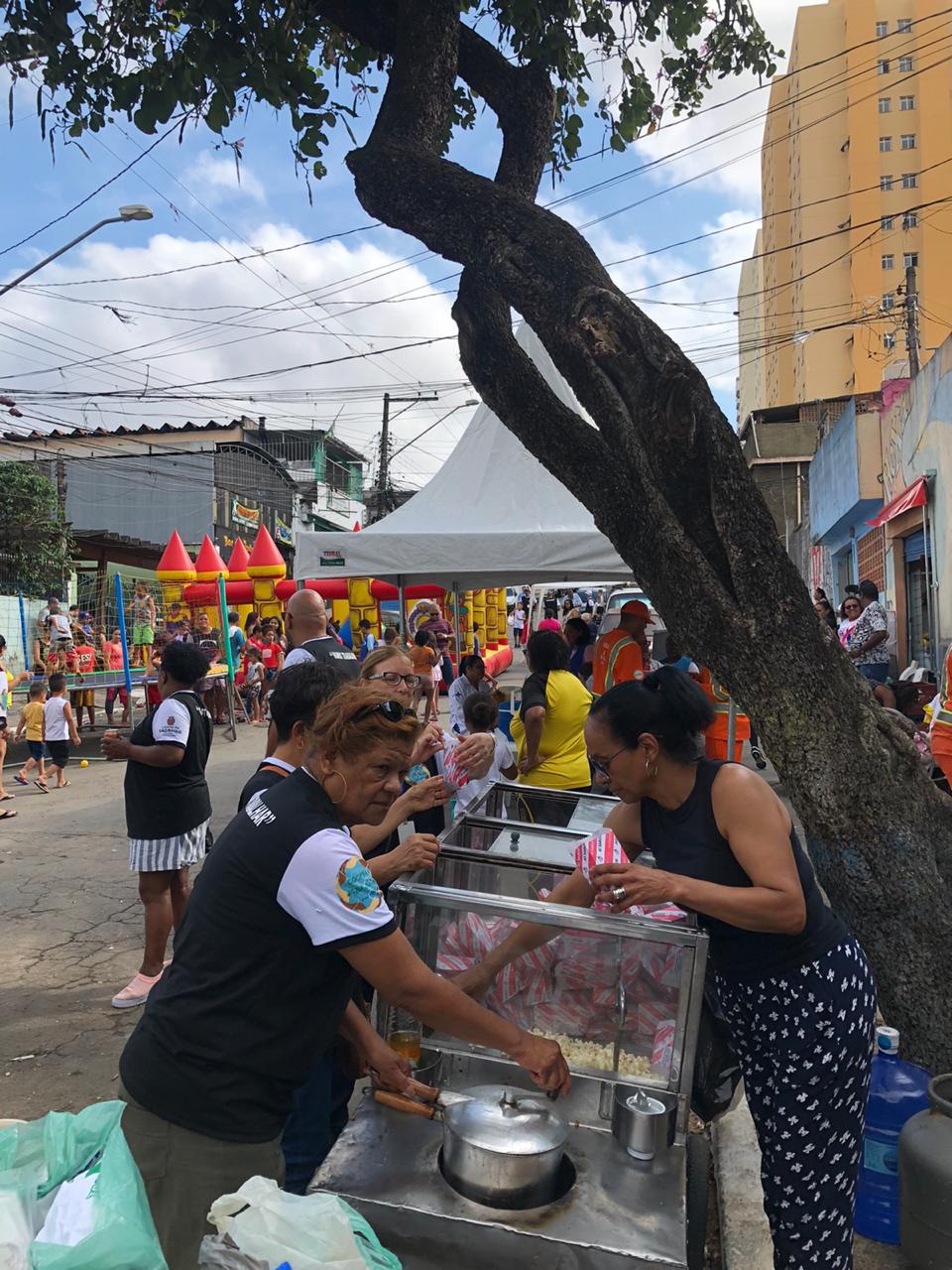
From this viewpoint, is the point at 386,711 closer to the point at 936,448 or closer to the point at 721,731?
the point at 721,731

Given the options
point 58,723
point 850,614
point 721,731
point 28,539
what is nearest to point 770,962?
point 721,731

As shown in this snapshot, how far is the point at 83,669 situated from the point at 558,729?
391 inches

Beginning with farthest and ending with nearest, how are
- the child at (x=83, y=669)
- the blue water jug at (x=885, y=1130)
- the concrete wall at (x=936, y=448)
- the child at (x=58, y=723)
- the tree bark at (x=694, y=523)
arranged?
1. the child at (x=83, y=669)
2. the concrete wall at (x=936, y=448)
3. the child at (x=58, y=723)
4. the tree bark at (x=694, y=523)
5. the blue water jug at (x=885, y=1130)

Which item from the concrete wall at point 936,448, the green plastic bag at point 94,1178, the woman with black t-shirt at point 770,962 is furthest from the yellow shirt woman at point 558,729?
the concrete wall at point 936,448

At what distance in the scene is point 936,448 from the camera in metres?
11.3

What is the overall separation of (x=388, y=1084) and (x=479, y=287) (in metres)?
3.19

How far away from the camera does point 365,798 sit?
1934mm

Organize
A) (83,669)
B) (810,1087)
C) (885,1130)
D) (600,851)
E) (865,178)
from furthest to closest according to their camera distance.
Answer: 1. (865,178)
2. (83,669)
3. (885,1130)
4. (600,851)
5. (810,1087)

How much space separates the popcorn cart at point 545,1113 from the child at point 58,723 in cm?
876

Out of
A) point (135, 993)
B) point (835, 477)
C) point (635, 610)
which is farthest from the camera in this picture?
point (835, 477)

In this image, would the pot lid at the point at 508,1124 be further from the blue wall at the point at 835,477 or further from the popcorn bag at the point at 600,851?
the blue wall at the point at 835,477

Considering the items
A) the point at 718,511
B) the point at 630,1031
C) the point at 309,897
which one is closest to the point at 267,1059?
the point at 309,897

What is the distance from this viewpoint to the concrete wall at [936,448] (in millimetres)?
10680

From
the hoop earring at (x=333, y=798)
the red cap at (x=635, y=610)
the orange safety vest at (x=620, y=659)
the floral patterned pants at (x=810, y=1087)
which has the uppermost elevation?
the red cap at (x=635, y=610)
